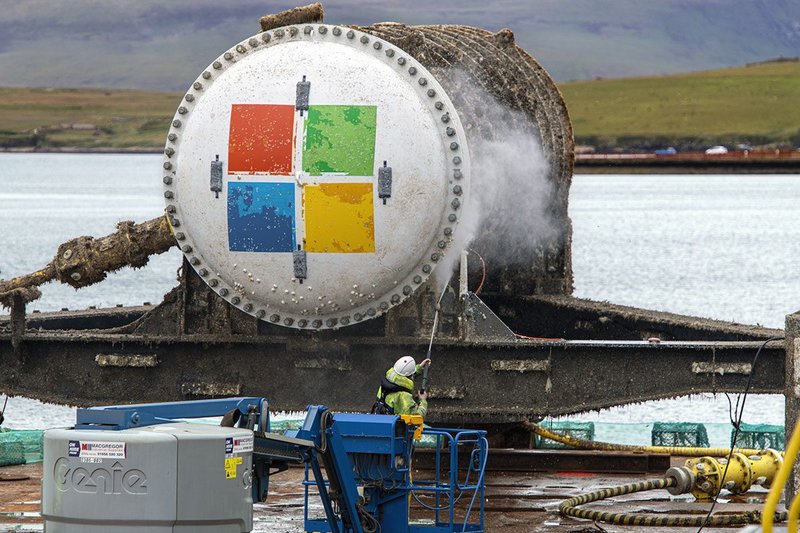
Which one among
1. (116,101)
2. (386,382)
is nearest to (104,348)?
(386,382)

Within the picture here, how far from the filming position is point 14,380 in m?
14.8

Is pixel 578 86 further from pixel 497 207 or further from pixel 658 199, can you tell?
pixel 497 207

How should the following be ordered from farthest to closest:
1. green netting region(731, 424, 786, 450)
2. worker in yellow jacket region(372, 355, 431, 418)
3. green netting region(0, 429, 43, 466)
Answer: green netting region(731, 424, 786, 450)
green netting region(0, 429, 43, 466)
worker in yellow jacket region(372, 355, 431, 418)

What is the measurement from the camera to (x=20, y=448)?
53.7 feet

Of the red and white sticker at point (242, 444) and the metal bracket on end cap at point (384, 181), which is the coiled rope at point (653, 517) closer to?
the metal bracket on end cap at point (384, 181)

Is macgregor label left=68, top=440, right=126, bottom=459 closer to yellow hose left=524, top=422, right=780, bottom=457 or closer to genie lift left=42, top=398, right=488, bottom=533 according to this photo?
genie lift left=42, top=398, right=488, bottom=533

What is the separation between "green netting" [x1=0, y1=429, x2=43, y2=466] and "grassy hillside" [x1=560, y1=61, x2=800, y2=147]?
131 meters

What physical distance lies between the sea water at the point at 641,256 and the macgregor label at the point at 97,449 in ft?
21.9

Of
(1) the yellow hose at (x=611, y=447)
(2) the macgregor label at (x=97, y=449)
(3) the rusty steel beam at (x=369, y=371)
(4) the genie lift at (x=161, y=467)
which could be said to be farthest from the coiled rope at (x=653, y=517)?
(2) the macgregor label at (x=97, y=449)

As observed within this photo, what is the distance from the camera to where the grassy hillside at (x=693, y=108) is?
490 feet

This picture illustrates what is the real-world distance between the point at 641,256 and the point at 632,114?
94789 mm

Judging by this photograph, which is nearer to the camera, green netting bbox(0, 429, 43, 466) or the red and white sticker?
the red and white sticker

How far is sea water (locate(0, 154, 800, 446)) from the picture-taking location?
1032 inches

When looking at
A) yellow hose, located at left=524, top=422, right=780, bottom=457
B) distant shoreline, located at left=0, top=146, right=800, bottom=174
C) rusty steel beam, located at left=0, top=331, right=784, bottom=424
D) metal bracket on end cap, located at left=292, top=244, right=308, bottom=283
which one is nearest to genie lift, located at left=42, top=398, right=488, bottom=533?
metal bracket on end cap, located at left=292, top=244, right=308, bottom=283
